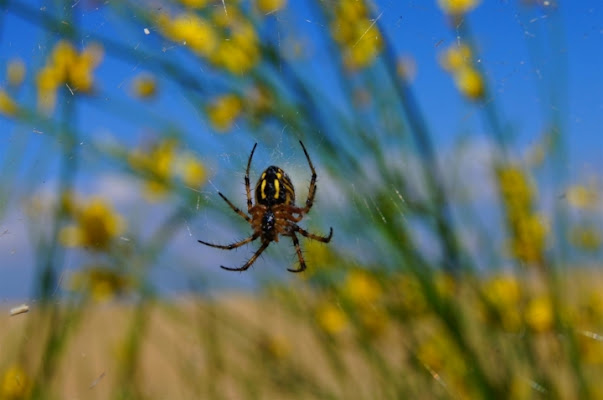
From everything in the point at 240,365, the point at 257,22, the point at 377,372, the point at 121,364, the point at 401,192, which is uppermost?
the point at 257,22

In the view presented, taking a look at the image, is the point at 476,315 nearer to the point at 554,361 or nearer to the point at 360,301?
the point at 554,361

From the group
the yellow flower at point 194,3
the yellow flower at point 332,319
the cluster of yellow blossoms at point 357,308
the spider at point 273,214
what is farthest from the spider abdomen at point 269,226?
the yellow flower at point 194,3

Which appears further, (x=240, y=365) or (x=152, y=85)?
(x=240, y=365)

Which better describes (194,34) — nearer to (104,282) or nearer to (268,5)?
(268,5)

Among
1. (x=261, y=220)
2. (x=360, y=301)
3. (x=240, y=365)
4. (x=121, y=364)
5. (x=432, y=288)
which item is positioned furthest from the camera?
(x=240, y=365)

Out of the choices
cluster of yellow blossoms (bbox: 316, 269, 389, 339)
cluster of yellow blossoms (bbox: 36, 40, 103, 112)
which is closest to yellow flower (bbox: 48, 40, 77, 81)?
cluster of yellow blossoms (bbox: 36, 40, 103, 112)

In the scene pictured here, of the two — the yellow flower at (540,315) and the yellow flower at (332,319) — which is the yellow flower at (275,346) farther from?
the yellow flower at (540,315)

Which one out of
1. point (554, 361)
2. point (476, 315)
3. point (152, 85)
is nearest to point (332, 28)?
point (152, 85)
